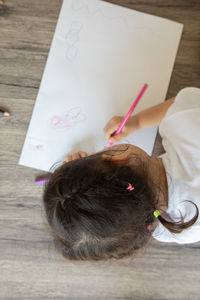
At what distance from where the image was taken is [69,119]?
0.53 meters

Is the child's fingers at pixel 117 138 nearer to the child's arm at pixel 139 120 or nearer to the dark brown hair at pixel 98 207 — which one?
the child's arm at pixel 139 120

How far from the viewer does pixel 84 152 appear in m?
0.54

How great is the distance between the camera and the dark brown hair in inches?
13.9

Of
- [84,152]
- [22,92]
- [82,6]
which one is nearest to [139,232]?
[84,152]

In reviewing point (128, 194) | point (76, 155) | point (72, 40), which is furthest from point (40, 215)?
point (72, 40)

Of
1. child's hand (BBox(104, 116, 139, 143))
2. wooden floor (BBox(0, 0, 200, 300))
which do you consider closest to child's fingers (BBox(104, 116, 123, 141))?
child's hand (BBox(104, 116, 139, 143))

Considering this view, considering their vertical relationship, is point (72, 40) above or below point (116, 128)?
above

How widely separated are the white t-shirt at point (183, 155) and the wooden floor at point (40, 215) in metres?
0.08

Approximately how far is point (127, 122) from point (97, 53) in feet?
0.54

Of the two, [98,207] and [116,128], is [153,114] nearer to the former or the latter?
[116,128]

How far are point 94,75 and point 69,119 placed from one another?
0.36 ft

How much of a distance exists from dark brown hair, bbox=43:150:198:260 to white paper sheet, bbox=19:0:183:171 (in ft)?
0.49

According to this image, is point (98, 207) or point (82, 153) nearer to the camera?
point (98, 207)

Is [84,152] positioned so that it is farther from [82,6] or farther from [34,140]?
[82,6]
